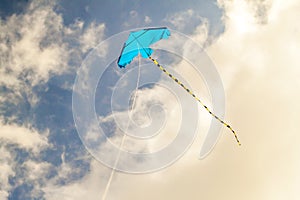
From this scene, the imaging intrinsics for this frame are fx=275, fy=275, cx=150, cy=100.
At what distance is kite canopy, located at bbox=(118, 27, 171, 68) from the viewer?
31.4 metres

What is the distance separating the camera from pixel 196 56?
1334 inches

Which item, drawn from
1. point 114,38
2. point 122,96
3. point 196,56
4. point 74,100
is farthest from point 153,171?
point 114,38

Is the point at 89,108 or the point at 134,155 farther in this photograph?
the point at 134,155

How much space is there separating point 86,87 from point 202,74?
14270 millimetres

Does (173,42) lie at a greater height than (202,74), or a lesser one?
greater

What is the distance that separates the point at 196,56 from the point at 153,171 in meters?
15.2

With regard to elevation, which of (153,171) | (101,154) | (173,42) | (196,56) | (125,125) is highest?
(173,42)

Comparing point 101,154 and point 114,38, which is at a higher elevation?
point 114,38

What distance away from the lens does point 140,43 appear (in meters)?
32.1

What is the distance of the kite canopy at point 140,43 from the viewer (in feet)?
103

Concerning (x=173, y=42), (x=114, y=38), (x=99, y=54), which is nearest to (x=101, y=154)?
(x=99, y=54)

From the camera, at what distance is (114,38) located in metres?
34.4

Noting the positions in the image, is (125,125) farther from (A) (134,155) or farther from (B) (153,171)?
(B) (153,171)

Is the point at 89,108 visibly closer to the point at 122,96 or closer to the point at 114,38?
the point at 122,96
